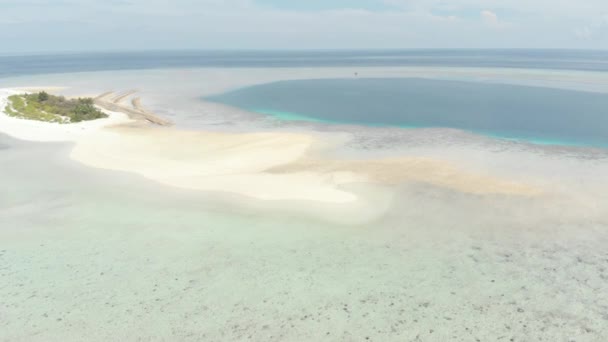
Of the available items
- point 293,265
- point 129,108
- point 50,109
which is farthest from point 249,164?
point 50,109

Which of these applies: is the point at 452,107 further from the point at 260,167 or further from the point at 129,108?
the point at 129,108

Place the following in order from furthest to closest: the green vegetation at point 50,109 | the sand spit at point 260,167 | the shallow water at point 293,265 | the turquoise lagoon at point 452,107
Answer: the green vegetation at point 50,109, the turquoise lagoon at point 452,107, the sand spit at point 260,167, the shallow water at point 293,265

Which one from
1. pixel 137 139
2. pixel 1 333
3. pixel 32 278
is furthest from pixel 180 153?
pixel 1 333

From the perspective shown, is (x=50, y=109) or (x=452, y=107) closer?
(x=50, y=109)

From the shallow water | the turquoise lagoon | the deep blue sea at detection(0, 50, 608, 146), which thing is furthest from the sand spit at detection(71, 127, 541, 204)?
the deep blue sea at detection(0, 50, 608, 146)

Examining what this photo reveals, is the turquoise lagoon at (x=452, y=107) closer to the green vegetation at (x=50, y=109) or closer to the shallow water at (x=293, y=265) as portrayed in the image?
the shallow water at (x=293, y=265)

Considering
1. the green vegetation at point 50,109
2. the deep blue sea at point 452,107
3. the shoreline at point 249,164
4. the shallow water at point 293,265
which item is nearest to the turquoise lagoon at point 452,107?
the deep blue sea at point 452,107

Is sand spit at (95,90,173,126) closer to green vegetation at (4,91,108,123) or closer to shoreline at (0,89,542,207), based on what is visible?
green vegetation at (4,91,108,123)
